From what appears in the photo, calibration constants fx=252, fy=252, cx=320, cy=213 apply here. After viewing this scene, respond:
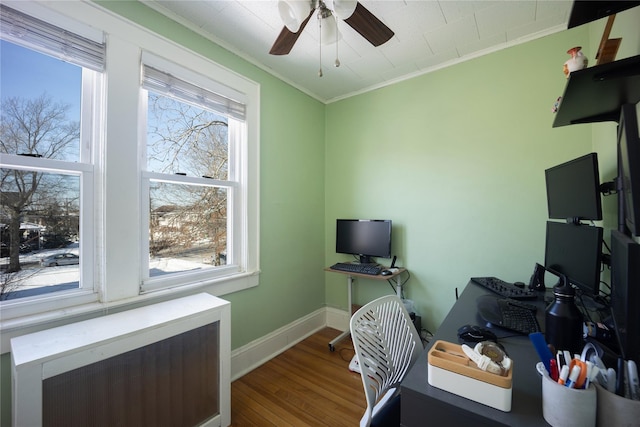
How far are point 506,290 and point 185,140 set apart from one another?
256 centimetres

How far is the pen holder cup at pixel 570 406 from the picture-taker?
60cm

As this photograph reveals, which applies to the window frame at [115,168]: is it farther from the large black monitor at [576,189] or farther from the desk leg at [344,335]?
the large black monitor at [576,189]

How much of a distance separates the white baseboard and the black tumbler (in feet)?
6.93

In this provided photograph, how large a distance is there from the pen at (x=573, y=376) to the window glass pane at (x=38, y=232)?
86.4 inches

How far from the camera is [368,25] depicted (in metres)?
1.47

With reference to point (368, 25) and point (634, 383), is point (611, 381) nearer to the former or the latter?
point (634, 383)

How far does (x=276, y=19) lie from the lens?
1.81 metres

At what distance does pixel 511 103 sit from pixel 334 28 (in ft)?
5.34

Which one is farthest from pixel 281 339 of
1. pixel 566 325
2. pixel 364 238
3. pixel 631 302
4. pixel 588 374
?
pixel 631 302

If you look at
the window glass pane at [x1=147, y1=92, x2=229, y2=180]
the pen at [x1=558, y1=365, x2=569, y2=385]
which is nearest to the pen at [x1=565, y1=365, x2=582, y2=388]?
the pen at [x1=558, y1=365, x2=569, y2=385]

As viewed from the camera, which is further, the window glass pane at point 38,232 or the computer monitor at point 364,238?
the computer monitor at point 364,238

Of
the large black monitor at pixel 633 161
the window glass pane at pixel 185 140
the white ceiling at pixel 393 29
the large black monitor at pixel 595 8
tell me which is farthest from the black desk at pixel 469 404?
the white ceiling at pixel 393 29

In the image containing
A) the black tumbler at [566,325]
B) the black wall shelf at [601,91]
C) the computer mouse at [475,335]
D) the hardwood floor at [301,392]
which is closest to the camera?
the black wall shelf at [601,91]

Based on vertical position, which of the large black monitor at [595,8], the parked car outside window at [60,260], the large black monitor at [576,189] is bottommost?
the parked car outside window at [60,260]
